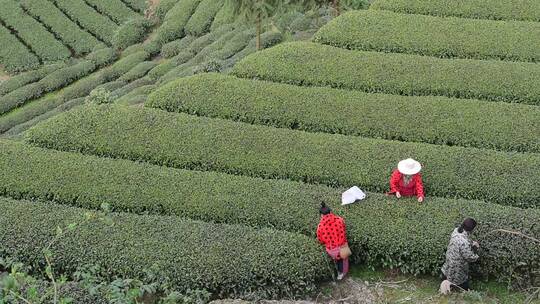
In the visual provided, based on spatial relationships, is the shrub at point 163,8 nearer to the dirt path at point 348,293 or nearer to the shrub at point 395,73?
the shrub at point 395,73

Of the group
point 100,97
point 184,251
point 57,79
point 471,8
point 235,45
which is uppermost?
point 471,8

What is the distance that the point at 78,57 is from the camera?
93.1 feet

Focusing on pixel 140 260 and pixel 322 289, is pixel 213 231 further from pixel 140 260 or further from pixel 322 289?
pixel 322 289

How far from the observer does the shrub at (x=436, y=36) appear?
17234mm

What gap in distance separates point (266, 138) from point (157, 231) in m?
3.53

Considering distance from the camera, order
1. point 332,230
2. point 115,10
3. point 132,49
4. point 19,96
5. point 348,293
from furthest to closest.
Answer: point 115,10
point 132,49
point 19,96
point 348,293
point 332,230

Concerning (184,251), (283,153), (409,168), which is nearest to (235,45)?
(283,153)

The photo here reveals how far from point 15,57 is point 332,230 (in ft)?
70.3

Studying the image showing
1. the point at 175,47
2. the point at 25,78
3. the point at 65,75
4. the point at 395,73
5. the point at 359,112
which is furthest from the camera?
the point at 175,47

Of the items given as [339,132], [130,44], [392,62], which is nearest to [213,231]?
[339,132]

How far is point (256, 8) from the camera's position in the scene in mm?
19797

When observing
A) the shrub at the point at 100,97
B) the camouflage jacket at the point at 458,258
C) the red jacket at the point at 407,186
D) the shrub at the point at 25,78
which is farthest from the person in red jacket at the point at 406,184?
the shrub at the point at 25,78

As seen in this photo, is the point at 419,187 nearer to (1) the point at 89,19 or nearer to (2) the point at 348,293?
(2) the point at 348,293

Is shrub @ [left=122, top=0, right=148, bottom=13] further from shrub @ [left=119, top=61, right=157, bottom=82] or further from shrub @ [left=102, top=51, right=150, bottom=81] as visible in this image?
shrub @ [left=119, top=61, right=157, bottom=82]
